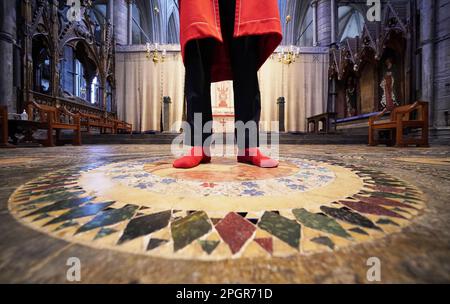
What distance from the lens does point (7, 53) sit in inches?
164

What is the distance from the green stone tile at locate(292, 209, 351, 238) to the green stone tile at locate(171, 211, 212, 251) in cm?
16

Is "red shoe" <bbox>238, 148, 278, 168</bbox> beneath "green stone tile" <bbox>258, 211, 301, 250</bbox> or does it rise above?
above

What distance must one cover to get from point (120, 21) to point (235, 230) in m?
10.4

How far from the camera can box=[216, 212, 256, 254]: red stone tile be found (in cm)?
29

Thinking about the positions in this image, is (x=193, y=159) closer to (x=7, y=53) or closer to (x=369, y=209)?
(x=369, y=209)

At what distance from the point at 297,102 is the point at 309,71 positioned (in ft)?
4.40

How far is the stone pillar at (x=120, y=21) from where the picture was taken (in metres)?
8.09

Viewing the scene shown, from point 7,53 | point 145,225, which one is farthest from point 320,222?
point 7,53

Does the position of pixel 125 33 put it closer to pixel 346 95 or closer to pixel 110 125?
pixel 110 125

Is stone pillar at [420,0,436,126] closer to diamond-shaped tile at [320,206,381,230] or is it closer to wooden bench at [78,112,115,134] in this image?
diamond-shaped tile at [320,206,381,230]

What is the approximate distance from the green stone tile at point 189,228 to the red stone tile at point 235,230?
1.0 inches

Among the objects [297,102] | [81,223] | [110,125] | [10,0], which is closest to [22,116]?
[110,125]

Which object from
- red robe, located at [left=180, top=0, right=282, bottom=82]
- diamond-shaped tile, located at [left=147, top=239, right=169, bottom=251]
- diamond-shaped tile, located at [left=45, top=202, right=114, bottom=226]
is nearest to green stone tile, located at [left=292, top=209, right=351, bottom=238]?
diamond-shaped tile, located at [left=147, top=239, right=169, bottom=251]

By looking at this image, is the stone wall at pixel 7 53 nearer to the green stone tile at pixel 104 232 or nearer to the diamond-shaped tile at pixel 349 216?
the green stone tile at pixel 104 232
